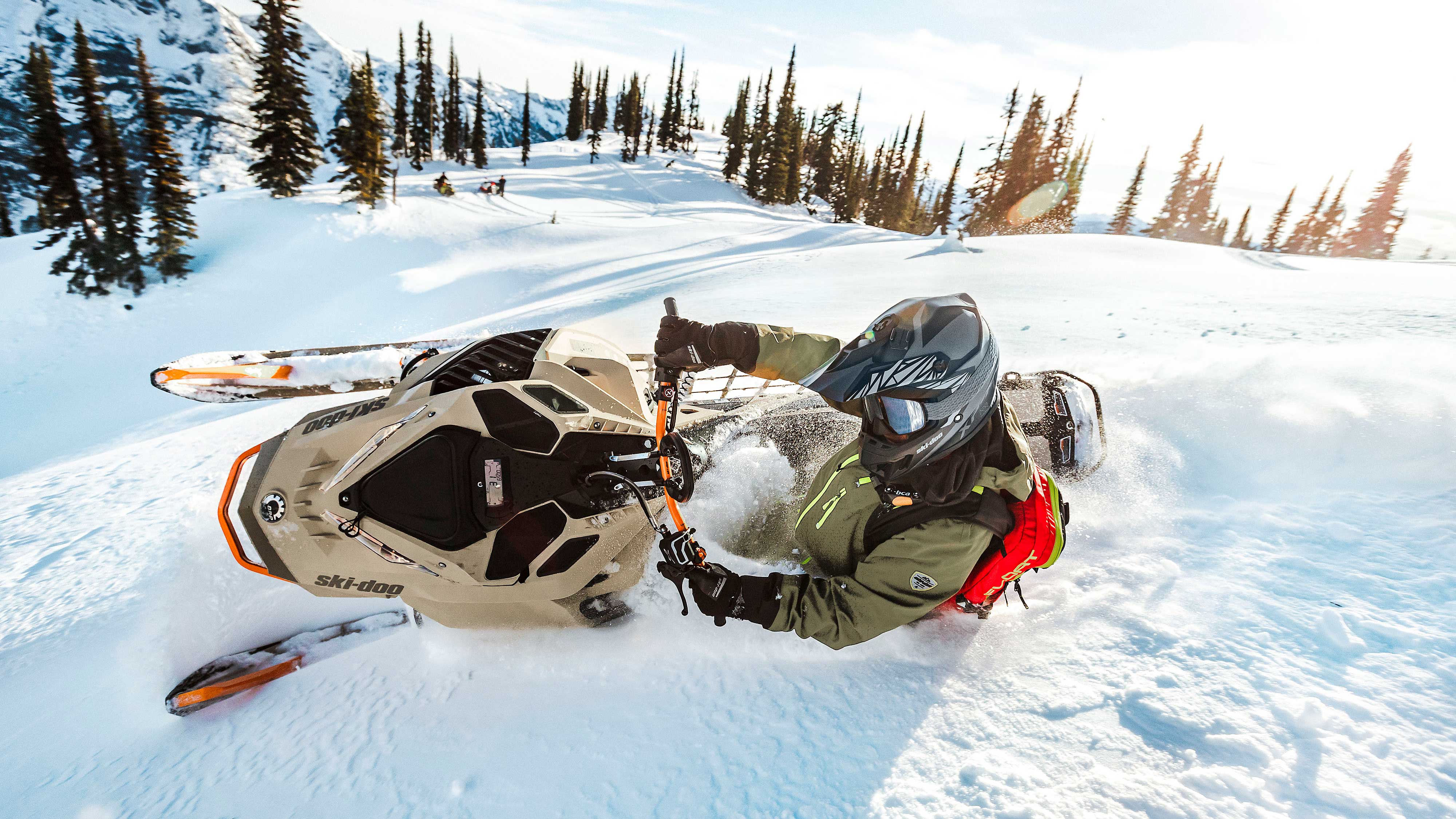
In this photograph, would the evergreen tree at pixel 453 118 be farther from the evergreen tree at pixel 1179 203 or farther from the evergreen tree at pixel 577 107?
the evergreen tree at pixel 1179 203

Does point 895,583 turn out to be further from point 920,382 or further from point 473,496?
point 473,496

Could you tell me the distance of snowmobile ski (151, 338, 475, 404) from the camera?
11.9ft

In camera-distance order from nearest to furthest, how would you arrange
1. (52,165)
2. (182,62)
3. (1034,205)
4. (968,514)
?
(968,514)
(52,165)
(1034,205)
(182,62)

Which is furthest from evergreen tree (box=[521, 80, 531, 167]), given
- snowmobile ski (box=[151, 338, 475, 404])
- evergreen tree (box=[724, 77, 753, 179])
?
snowmobile ski (box=[151, 338, 475, 404])

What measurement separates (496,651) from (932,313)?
2.29m

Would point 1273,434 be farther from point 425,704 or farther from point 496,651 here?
point 425,704

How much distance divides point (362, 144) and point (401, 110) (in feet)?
101

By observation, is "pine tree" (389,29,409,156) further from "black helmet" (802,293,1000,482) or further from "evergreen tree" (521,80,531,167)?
"black helmet" (802,293,1000,482)

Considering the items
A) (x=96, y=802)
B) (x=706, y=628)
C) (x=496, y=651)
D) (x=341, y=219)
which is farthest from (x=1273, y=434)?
(x=341, y=219)

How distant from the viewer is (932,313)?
90.8 inches

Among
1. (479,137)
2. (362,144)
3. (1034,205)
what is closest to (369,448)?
(362,144)

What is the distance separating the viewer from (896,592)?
2312 millimetres

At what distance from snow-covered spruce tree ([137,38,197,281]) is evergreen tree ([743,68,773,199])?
118 ft

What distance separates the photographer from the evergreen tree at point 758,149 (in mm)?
48031
